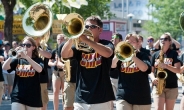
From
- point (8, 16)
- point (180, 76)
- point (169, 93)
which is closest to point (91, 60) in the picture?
point (169, 93)

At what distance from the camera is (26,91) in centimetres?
768

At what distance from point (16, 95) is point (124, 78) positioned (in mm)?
1614

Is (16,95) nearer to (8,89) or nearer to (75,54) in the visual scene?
(75,54)

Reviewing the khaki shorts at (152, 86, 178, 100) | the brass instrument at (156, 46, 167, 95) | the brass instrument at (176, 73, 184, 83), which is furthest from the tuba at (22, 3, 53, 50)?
the brass instrument at (176, 73, 184, 83)

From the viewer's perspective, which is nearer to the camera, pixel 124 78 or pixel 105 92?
pixel 105 92

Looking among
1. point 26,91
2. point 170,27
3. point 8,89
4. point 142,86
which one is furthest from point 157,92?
point 170,27

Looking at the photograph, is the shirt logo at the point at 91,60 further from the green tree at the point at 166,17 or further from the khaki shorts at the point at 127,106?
the green tree at the point at 166,17

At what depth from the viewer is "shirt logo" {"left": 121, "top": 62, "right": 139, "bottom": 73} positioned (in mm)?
7629

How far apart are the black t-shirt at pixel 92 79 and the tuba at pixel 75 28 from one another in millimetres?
379

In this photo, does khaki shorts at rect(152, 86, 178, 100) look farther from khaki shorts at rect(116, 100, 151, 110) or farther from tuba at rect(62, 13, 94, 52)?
tuba at rect(62, 13, 94, 52)

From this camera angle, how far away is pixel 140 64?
738cm

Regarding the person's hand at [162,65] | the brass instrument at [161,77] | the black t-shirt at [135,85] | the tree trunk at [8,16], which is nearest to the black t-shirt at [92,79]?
the black t-shirt at [135,85]

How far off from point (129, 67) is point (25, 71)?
1.56 metres

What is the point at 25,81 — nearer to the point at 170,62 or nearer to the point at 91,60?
the point at 91,60
